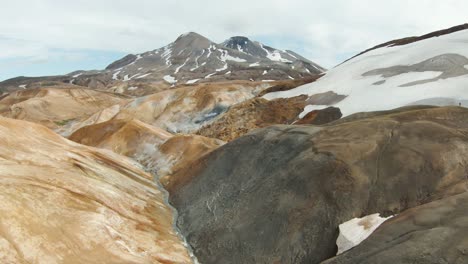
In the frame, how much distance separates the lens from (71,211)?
26828mm

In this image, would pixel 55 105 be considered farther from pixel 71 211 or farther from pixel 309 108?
pixel 71 211

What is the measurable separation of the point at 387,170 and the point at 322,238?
5790 millimetres

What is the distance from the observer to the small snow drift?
842 inches

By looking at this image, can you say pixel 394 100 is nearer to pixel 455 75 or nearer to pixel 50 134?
pixel 455 75

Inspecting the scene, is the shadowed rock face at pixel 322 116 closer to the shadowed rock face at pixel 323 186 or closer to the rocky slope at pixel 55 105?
the shadowed rock face at pixel 323 186

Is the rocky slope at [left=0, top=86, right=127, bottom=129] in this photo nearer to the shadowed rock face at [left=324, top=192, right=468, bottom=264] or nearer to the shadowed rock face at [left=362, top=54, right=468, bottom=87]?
the shadowed rock face at [left=362, top=54, right=468, bottom=87]

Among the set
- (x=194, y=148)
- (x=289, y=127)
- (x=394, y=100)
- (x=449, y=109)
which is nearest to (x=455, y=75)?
(x=394, y=100)

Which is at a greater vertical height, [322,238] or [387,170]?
[387,170]

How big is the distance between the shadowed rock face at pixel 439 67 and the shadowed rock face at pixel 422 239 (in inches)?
1323

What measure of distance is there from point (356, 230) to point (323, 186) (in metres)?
4.50

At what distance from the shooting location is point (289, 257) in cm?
2400

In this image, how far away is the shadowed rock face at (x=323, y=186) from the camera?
79.2ft

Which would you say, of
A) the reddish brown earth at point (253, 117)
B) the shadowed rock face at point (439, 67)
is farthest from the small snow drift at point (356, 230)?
the reddish brown earth at point (253, 117)

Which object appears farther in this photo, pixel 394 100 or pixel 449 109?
pixel 394 100
